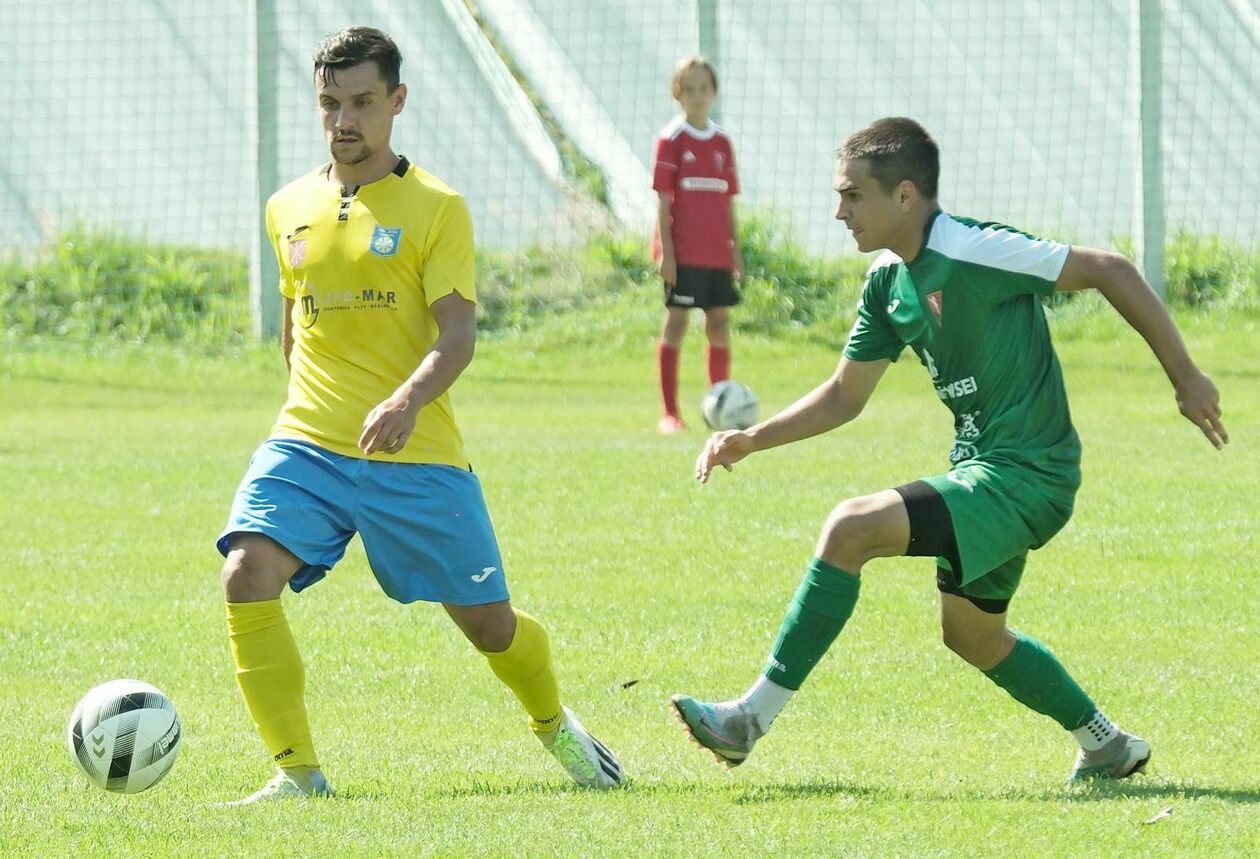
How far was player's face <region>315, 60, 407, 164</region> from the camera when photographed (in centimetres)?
522

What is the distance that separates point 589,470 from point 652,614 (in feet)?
10.5

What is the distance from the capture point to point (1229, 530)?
898cm

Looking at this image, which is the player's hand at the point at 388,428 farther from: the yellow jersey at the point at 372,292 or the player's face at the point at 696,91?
the player's face at the point at 696,91

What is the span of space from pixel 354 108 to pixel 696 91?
7552mm

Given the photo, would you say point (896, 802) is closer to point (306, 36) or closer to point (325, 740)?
point (325, 740)

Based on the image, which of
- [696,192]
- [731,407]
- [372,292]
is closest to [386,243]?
[372,292]

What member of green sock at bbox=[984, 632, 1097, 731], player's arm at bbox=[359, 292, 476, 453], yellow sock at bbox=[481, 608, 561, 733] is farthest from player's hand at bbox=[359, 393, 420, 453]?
green sock at bbox=[984, 632, 1097, 731]

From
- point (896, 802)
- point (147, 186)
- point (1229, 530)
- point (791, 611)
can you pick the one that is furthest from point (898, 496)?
point (147, 186)

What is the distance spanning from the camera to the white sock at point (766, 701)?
203 inches

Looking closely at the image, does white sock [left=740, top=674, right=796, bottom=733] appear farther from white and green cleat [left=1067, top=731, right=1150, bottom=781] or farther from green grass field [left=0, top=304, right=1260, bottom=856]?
white and green cleat [left=1067, top=731, right=1150, bottom=781]

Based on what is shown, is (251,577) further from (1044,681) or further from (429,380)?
(1044,681)

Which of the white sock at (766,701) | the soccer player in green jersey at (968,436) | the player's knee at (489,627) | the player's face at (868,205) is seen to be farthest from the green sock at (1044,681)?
the player's knee at (489,627)

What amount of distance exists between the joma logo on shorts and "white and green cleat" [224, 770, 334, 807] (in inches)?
74.4

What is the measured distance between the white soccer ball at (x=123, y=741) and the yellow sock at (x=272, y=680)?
0.23 meters
